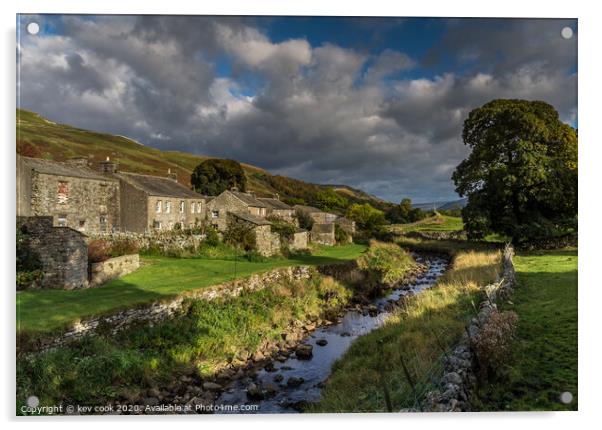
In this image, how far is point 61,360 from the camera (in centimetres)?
644

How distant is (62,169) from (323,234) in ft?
57.5

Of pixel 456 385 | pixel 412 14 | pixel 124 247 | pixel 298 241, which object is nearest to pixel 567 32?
pixel 412 14

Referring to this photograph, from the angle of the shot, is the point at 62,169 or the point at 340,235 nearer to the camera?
the point at 62,169

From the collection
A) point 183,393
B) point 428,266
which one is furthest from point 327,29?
point 428,266

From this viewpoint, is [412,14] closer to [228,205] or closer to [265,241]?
[265,241]

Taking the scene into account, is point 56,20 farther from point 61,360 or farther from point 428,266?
point 428,266

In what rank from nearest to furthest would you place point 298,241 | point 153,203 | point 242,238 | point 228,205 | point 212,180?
1. point 242,238
2. point 153,203
3. point 298,241
4. point 212,180
5. point 228,205

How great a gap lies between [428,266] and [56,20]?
2121cm

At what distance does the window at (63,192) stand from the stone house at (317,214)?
17.9m

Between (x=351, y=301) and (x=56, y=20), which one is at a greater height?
(x=56, y=20)

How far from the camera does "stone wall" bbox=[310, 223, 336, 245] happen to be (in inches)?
1073

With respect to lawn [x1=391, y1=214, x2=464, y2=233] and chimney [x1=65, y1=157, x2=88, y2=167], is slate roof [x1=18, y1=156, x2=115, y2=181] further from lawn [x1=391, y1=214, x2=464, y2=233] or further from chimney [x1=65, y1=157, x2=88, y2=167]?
lawn [x1=391, y1=214, x2=464, y2=233]

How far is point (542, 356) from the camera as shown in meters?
5.70

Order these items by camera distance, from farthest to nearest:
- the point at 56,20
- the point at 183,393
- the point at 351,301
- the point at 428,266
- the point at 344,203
→ the point at 344,203 < the point at 428,266 < the point at 351,301 < the point at 183,393 < the point at 56,20
